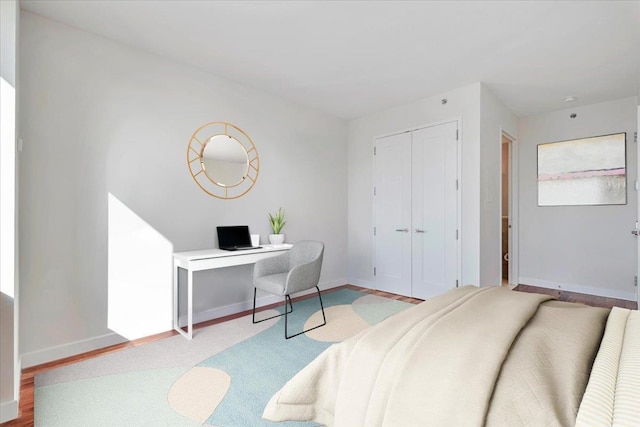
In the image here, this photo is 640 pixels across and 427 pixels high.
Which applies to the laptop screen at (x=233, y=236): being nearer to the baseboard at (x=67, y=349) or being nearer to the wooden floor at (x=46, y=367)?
the wooden floor at (x=46, y=367)

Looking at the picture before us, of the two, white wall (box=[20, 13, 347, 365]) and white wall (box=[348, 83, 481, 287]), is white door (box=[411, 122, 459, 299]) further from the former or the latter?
white wall (box=[20, 13, 347, 365])

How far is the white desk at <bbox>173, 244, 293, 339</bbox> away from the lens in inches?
103

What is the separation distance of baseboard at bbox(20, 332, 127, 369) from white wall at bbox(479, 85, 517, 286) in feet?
11.7

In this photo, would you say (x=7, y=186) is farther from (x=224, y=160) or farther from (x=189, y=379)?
(x=224, y=160)

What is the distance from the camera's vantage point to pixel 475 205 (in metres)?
3.38

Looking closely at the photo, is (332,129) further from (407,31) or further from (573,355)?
(573,355)

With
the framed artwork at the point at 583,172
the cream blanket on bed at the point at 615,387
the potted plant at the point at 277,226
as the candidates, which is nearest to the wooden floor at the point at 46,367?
the potted plant at the point at 277,226

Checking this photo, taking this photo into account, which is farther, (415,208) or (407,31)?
(415,208)

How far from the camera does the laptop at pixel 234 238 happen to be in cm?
315

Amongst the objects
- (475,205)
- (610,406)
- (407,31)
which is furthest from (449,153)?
(610,406)

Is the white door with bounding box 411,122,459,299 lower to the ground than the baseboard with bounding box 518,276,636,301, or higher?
higher

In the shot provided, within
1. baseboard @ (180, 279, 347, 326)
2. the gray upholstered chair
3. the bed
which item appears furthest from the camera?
baseboard @ (180, 279, 347, 326)

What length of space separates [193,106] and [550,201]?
475 cm

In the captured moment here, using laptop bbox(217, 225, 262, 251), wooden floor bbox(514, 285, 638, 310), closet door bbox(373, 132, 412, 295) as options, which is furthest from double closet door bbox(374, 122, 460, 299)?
laptop bbox(217, 225, 262, 251)
